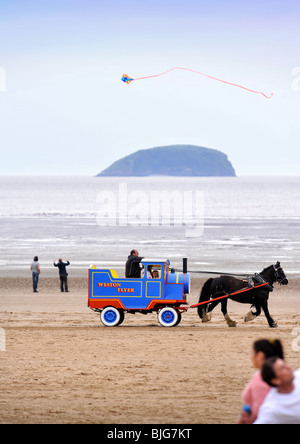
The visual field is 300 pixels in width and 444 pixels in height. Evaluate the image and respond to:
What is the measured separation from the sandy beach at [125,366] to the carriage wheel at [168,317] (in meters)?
0.22

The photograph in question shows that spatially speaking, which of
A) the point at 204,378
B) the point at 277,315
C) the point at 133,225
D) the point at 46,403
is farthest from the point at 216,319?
the point at 133,225

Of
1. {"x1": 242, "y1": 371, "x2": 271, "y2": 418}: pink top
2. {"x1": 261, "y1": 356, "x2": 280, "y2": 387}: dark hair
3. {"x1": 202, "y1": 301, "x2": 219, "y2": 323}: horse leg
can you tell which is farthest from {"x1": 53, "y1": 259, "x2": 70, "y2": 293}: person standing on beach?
{"x1": 261, "y1": 356, "x2": 280, "y2": 387}: dark hair

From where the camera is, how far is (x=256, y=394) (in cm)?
639

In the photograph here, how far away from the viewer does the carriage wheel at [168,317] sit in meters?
18.5

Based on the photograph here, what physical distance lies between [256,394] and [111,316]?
1249 centimetres

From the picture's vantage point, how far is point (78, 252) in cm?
4700

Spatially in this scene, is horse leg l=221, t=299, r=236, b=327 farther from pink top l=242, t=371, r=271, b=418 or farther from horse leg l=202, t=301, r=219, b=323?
pink top l=242, t=371, r=271, b=418

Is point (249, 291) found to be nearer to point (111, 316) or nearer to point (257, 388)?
point (111, 316)

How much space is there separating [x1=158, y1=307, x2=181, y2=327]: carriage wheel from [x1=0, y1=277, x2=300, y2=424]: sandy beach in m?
0.22

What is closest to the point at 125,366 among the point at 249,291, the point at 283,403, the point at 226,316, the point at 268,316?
the point at 226,316

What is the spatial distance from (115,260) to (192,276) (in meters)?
7.54

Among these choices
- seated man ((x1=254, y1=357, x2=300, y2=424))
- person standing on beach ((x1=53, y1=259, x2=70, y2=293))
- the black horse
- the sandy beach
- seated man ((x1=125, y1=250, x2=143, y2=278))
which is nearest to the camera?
seated man ((x1=254, y1=357, x2=300, y2=424))

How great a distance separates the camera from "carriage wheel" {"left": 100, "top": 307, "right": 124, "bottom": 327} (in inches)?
732

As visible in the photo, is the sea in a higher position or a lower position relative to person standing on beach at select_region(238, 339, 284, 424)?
higher
